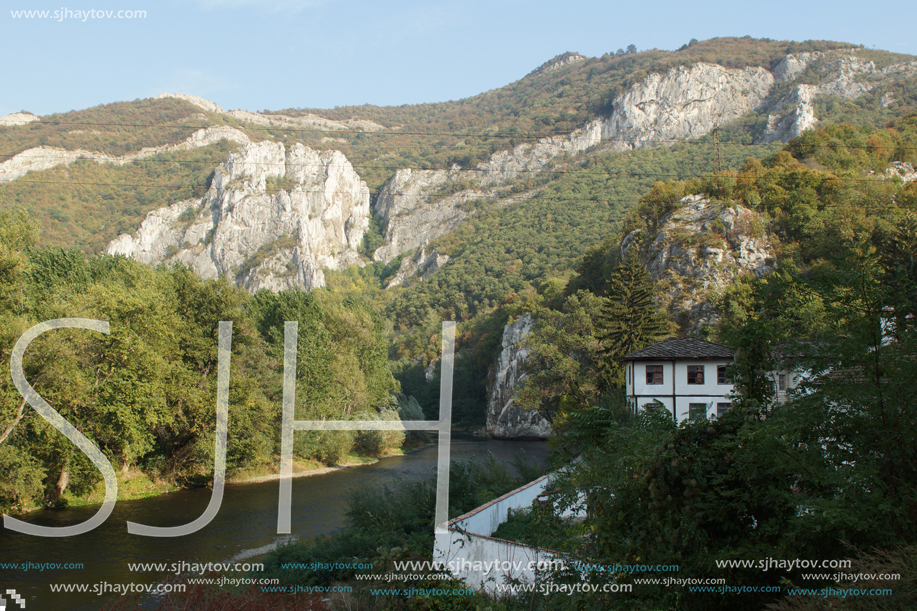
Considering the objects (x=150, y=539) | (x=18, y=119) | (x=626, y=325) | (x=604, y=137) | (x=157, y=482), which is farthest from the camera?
(x=604, y=137)

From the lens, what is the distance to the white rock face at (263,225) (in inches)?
4754

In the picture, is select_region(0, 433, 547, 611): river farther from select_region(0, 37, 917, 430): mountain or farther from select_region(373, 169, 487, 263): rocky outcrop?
select_region(373, 169, 487, 263): rocky outcrop

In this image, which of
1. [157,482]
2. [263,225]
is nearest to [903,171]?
[157,482]

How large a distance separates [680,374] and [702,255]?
21277mm

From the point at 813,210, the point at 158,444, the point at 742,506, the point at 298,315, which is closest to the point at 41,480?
the point at 158,444

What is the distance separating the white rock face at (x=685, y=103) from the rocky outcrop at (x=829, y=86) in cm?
1270

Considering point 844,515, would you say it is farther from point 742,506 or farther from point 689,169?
point 689,169

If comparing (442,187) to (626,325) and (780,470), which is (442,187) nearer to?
(626,325)

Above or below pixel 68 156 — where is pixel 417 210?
above

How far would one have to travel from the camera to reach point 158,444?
93.8ft

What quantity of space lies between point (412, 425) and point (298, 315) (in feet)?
54.8

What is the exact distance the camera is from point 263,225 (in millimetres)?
129875

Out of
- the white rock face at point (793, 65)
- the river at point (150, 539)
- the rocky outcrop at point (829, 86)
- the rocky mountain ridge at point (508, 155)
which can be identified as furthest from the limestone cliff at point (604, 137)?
the river at point (150, 539)

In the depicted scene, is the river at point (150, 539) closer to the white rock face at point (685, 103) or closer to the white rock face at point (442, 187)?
the white rock face at point (442, 187)
